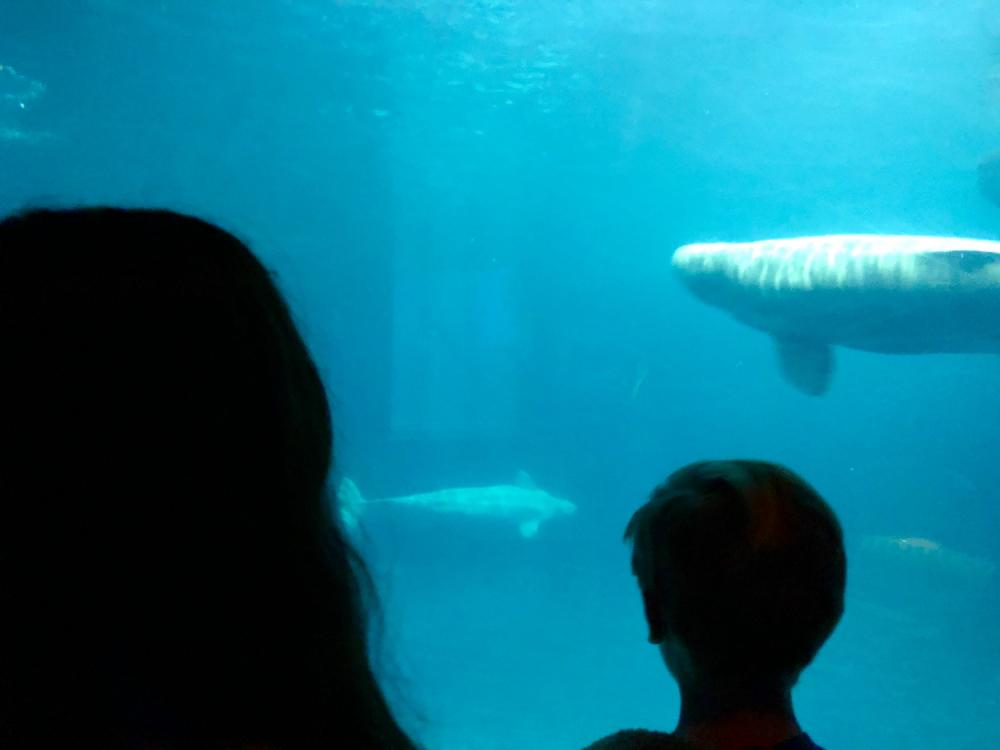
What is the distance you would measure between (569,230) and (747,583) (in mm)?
36488

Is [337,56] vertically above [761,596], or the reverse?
[337,56]

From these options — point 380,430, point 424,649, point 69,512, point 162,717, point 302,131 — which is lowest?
point 424,649

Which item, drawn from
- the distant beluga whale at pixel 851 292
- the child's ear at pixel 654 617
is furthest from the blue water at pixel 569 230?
the child's ear at pixel 654 617

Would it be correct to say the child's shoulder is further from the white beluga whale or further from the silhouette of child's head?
the white beluga whale

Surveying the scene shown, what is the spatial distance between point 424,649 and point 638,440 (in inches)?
612

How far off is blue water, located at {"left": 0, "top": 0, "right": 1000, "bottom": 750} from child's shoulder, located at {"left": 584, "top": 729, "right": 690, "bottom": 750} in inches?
570

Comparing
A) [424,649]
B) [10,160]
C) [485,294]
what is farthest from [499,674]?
[10,160]

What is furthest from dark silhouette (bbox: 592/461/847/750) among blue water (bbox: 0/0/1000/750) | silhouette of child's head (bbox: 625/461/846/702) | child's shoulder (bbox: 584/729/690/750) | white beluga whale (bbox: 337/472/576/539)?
white beluga whale (bbox: 337/472/576/539)

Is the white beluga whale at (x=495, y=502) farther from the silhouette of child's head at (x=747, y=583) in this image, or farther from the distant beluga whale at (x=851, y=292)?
the silhouette of child's head at (x=747, y=583)

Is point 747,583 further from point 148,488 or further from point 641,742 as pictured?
point 148,488

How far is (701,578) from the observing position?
6.56ft

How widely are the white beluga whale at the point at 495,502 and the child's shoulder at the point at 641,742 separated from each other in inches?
790

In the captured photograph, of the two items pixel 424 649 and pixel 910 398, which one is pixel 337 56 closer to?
pixel 424 649

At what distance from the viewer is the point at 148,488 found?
1070 millimetres
